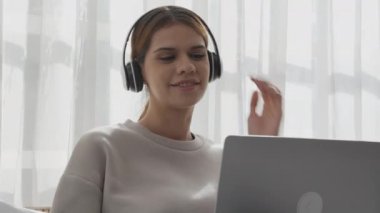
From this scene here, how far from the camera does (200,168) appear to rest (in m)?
1.60

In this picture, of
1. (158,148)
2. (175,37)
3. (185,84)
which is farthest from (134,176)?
(175,37)

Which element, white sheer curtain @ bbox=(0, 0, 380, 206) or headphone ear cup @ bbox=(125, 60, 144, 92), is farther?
white sheer curtain @ bbox=(0, 0, 380, 206)

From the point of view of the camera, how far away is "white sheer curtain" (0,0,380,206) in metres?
1.84

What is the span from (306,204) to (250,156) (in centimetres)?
12

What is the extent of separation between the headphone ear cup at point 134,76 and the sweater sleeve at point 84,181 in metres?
0.19

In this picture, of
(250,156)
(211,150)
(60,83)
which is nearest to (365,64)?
(211,150)

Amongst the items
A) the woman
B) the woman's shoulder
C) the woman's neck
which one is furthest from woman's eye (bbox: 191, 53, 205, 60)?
the woman's shoulder

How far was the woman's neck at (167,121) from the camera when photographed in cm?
161

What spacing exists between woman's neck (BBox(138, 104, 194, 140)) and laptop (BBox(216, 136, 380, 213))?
1.84 ft

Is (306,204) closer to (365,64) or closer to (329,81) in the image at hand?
(329,81)

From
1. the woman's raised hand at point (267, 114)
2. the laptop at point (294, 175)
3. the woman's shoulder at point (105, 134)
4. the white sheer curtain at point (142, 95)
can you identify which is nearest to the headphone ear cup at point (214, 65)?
the woman's raised hand at point (267, 114)

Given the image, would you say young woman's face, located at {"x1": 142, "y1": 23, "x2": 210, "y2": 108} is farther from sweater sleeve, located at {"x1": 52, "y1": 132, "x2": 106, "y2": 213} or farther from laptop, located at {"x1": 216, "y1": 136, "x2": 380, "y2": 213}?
laptop, located at {"x1": 216, "y1": 136, "x2": 380, "y2": 213}

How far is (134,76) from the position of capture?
5.23 ft

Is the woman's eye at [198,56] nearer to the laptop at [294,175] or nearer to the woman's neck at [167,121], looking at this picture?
the woman's neck at [167,121]
